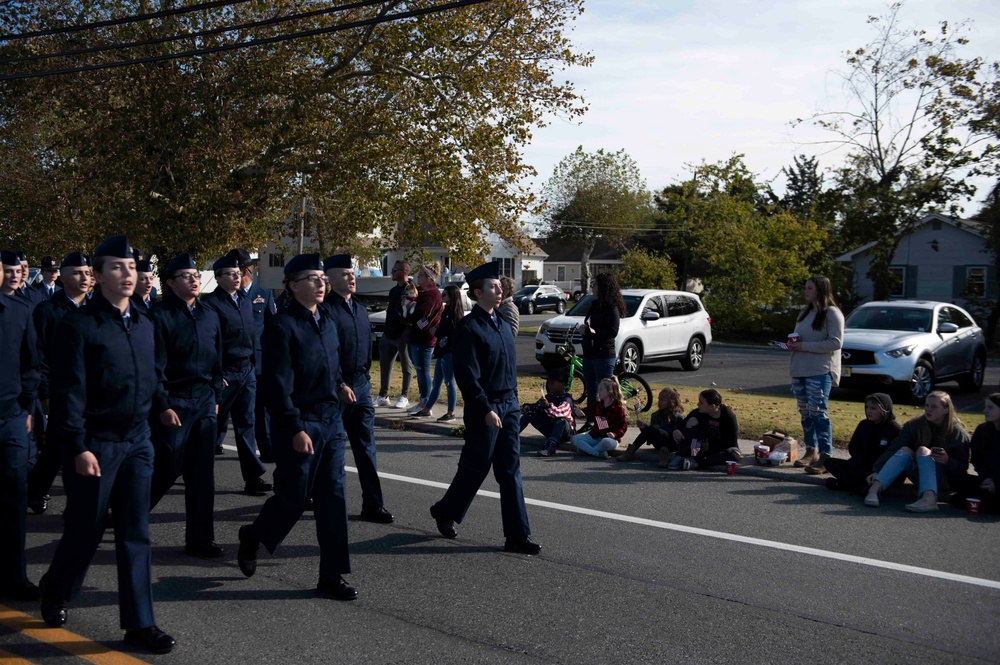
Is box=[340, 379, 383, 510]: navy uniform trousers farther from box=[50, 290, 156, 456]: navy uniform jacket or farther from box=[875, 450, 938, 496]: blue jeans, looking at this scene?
box=[875, 450, 938, 496]: blue jeans

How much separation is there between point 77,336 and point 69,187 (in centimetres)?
2195

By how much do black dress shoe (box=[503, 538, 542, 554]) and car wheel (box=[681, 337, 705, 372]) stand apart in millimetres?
13970

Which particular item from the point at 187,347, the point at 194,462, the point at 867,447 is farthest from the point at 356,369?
the point at 867,447

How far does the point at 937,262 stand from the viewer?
38.7 m

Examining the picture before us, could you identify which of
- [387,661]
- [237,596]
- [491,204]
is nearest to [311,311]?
[237,596]

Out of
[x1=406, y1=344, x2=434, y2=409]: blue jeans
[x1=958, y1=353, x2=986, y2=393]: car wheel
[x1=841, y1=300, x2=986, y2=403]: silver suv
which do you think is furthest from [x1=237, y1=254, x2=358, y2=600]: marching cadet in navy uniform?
[x1=958, y1=353, x2=986, y2=393]: car wheel

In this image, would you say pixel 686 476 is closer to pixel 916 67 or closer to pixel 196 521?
pixel 196 521

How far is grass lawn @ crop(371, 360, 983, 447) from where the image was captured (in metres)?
11.1

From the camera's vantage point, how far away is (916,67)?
31.1 m

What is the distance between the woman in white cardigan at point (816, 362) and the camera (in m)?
9.12

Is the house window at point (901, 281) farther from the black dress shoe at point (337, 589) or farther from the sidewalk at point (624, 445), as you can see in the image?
the black dress shoe at point (337, 589)

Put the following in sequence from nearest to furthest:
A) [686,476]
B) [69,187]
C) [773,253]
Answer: [686,476] < [69,187] < [773,253]

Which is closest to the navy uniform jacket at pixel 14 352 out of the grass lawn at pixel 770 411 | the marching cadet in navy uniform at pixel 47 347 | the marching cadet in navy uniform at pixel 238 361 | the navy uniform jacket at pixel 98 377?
the navy uniform jacket at pixel 98 377

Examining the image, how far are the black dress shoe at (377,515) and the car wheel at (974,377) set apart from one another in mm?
13233
